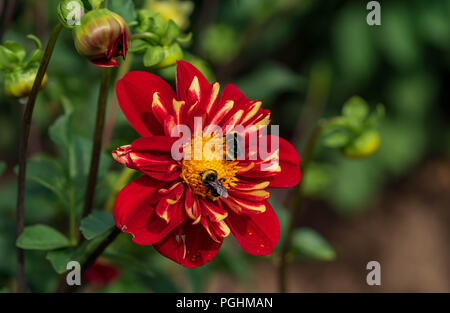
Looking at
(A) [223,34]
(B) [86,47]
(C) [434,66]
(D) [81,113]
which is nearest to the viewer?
(B) [86,47]

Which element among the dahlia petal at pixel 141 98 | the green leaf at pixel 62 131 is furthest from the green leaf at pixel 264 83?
the dahlia petal at pixel 141 98

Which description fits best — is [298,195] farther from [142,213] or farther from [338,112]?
[338,112]

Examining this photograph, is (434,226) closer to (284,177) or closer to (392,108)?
(392,108)

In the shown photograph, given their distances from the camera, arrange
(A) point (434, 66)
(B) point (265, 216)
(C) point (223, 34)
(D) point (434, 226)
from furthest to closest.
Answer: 1. (D) point (434, 226)
2. (A) point (434, 66)
3. (C) point (223, 34)
4. (B) point (265, 216)

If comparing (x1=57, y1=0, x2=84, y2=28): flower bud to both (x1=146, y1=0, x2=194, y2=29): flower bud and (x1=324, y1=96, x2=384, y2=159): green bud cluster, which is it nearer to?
(x1=324, y1=96, x2=384, y2=159): green bud cluster

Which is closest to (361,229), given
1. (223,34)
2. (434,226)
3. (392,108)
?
(434,226)

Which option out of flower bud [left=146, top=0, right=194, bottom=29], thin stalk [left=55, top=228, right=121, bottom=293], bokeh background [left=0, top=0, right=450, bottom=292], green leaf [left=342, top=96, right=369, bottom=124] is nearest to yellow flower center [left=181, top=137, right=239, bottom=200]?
thin stalk [left=55, top=228, right=121, bottom=293]

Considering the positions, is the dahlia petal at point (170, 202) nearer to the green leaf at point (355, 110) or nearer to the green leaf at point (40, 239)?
the green leaf at point (40, 239)

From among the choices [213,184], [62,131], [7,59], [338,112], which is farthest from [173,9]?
[338,112]
